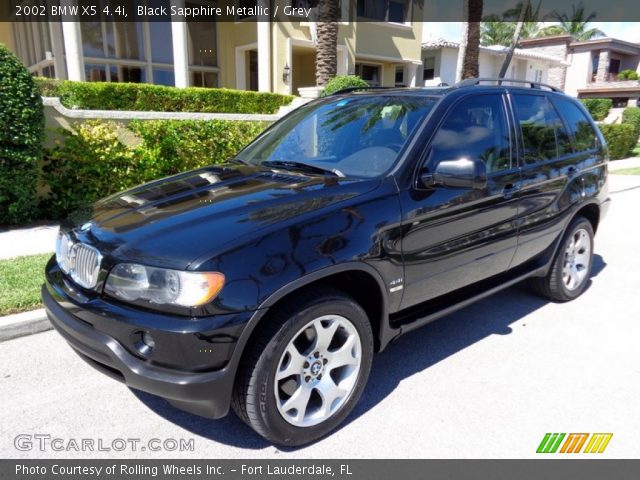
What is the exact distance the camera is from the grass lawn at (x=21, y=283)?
4133 mm

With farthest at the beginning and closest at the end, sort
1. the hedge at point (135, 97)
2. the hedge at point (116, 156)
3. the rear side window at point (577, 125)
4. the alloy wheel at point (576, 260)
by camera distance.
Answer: the hedge at point (135, 97)
the hedge at point (116, 156)
the alloy wheel at point (576, 260)
the rear side window at point (577, 125)

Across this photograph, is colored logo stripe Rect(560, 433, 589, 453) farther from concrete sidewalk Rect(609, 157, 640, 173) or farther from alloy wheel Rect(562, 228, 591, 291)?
concrete sidewalk Rect(609, 157, 640, 173)

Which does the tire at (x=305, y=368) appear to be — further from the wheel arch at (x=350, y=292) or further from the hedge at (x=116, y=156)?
the hedge at (x=116, y=156)

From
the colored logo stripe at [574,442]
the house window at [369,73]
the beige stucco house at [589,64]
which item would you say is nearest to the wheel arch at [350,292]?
the colored logo stripe at [574,442]

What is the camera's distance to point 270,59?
18.3 meters

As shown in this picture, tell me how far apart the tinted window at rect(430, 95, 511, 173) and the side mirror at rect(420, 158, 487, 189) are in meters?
0.16

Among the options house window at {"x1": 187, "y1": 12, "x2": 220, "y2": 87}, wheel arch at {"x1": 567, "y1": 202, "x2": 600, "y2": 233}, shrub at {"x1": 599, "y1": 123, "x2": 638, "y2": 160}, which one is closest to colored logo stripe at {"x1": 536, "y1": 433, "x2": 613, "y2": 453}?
wheel arch at {"x1": 567, "y1": 202, "x2": 600, "y2": 233}

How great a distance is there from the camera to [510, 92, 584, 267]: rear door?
3951mm

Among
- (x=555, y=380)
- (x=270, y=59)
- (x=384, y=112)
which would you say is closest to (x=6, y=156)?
(x=384, y=112)

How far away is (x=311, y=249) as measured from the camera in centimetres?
254
